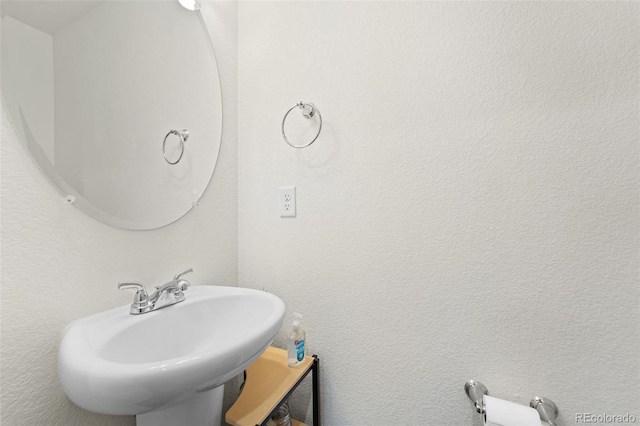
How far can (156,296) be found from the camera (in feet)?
2.33

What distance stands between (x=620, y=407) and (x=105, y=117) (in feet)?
5.00

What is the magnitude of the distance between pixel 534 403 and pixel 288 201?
37.5 inches

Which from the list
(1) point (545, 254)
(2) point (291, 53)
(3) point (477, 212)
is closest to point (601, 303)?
(1) point (545, 254)

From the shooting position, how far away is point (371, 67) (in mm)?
903

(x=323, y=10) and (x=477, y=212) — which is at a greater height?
(x=323, y=10)

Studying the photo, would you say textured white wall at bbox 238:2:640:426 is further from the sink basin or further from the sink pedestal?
the sink pedestal

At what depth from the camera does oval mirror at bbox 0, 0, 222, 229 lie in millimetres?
572

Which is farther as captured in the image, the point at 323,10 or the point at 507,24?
the point at 323,10

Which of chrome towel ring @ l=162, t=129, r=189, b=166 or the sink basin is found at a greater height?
chrome towel ring @ l=162, t=129, r=189, b=166

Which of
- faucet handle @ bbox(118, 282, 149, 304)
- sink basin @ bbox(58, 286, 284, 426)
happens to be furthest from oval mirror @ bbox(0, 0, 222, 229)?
sink basin @ bbox(58, 286, 284, 426)

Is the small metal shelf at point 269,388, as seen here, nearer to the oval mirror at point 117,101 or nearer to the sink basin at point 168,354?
the sink basin at point 168,354

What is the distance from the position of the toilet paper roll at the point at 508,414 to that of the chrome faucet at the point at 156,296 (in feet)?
2.90

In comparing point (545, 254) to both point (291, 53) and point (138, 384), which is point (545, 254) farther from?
point (291, 53)

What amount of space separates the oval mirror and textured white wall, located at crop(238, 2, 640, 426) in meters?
0.25
